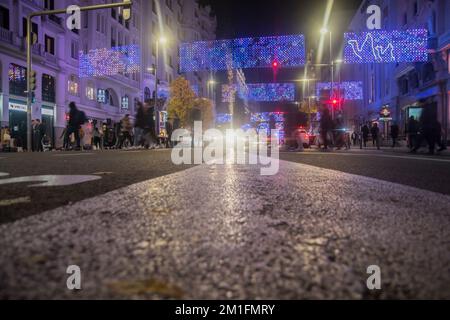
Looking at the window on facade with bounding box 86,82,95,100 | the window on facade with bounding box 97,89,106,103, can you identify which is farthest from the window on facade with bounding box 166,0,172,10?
the window on facade with bounding box 86,82,95,100

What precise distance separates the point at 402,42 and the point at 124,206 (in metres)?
27.2

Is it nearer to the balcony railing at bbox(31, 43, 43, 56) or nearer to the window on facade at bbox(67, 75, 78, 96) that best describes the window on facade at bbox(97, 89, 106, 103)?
the window on facade at bbox(67, 75, 78, 96)

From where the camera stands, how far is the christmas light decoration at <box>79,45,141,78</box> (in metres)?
34.7

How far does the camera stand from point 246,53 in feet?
96.9

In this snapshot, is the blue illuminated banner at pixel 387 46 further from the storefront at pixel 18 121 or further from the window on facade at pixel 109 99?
the window on facade at pixel 109 99

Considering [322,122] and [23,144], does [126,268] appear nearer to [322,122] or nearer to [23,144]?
[322,122]

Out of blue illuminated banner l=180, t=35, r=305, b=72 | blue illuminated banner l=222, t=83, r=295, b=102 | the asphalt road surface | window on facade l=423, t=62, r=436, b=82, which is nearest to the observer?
the asphalt road surface

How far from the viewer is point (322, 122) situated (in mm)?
17422

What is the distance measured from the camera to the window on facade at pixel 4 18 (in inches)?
976

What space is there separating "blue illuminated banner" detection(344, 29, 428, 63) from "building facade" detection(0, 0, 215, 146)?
1289cm

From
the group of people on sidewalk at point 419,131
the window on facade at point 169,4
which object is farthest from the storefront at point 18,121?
Result: the window on facade at point 169,4

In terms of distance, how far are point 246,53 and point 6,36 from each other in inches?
593
